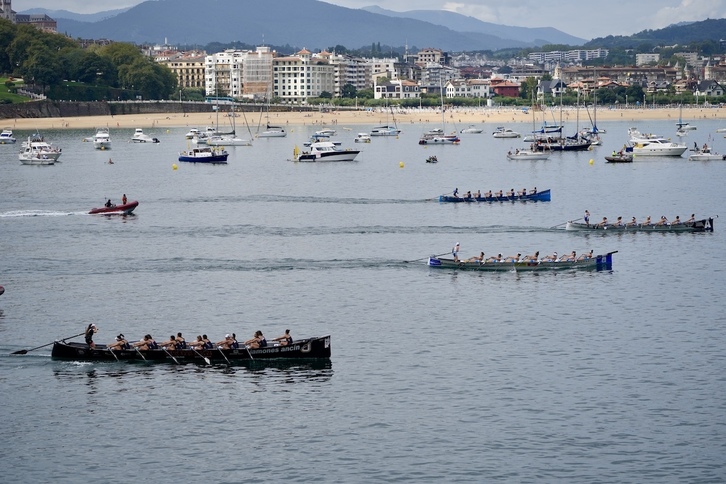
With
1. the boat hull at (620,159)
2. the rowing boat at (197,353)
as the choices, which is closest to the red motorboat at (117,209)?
the rowing boat at (197,353)

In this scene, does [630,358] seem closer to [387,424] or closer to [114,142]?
[387,424]

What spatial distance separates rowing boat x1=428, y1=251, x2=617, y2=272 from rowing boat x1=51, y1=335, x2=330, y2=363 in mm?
18751

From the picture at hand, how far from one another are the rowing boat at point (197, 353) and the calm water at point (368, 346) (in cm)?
50

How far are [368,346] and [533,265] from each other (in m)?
16.9

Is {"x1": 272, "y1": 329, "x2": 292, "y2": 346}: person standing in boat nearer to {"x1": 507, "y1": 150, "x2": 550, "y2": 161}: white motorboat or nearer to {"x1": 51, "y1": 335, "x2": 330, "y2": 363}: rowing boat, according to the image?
{"x1": 51, "y1": 335, "x2": 330, "y2": 363}: rowing boat

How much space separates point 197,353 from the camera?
46031 millimetres

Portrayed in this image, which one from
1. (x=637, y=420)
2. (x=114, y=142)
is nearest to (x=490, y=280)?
(x=637, y=420)

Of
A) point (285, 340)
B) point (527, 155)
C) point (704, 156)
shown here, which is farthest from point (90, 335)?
point (704, 156)

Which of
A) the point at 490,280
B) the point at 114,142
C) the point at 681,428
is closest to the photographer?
the point at 681,428

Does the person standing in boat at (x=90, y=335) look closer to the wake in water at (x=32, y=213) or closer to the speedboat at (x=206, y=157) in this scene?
the wake in water at (x=32, y=213)

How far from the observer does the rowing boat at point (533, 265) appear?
62.4 meters

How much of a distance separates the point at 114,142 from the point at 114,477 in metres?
154

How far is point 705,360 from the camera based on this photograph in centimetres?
4594

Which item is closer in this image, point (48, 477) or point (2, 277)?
point (48, 477)
